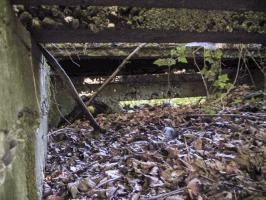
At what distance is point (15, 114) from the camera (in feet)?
5.94

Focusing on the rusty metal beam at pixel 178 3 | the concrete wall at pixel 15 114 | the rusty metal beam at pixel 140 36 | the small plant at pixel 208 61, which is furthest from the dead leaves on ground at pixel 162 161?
the rusty metal beam at pixel 178 3

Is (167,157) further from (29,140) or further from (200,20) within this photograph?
(29,140)

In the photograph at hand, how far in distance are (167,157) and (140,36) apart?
4.24 ft

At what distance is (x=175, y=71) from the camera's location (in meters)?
6.01

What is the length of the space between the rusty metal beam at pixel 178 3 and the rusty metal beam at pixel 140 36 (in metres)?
0.28

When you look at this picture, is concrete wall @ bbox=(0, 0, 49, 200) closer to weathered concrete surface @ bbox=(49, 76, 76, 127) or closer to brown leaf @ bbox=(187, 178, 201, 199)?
brown leaf @ bbox=(187, 178, 201, 199)

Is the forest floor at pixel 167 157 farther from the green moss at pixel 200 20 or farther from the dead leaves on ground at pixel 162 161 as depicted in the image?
the green moss at pixel 200 20

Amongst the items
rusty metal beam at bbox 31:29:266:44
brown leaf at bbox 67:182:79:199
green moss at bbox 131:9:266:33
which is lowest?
brown leaf at bbox 67:182:79:199

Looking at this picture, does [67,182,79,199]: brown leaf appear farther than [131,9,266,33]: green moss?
Yes

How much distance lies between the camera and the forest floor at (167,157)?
2.83 m

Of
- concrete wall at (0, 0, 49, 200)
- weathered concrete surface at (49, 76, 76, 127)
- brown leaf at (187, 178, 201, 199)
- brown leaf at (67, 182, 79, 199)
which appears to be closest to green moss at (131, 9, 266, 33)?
concrete wall at (0, 0, 49, 200)

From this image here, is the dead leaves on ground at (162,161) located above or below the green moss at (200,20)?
below

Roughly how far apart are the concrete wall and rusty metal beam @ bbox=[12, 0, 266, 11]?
26 cm

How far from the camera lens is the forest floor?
283cm
